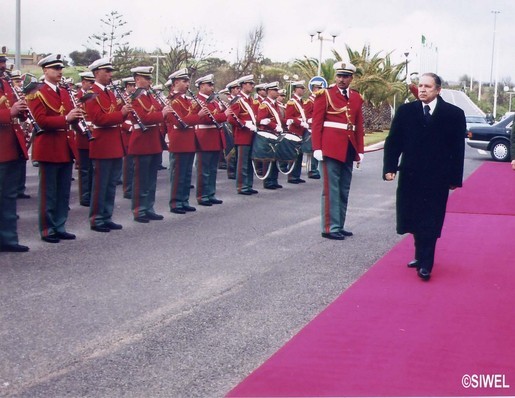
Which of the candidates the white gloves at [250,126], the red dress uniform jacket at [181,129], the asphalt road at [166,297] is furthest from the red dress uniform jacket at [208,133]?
the white gloves at [250,126]

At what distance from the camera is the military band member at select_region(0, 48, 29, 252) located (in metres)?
9.04

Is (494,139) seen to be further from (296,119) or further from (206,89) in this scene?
(206,89)

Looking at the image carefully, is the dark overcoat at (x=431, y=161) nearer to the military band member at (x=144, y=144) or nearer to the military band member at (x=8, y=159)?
the military band member at (x=8, y=159)

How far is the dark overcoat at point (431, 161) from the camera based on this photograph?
798 cm

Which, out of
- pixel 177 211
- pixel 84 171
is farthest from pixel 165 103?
pixel 84 171

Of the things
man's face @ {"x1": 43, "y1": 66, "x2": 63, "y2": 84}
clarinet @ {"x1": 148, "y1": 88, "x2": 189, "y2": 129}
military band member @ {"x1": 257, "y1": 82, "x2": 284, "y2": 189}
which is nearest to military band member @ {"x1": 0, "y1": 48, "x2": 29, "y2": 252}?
man's face @ {"x1": 43, "y1": 66, "x2": 63, "y2": 84}

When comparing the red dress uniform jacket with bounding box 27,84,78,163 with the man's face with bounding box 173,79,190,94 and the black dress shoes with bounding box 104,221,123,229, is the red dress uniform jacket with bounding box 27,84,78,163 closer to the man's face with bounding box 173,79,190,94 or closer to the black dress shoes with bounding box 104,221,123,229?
the black dress shoes with bounding box 104,221,123,229

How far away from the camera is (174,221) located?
11.7 m

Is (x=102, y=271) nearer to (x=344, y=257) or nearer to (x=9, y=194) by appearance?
(x=9, y=194)

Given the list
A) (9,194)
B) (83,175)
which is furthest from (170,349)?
(83,175)

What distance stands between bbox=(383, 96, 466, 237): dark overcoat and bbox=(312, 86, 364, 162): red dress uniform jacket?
2254 mm

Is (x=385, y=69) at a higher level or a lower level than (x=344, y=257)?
higher

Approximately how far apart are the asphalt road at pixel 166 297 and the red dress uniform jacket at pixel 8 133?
3.35 feet

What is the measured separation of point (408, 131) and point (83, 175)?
6.39 meters
